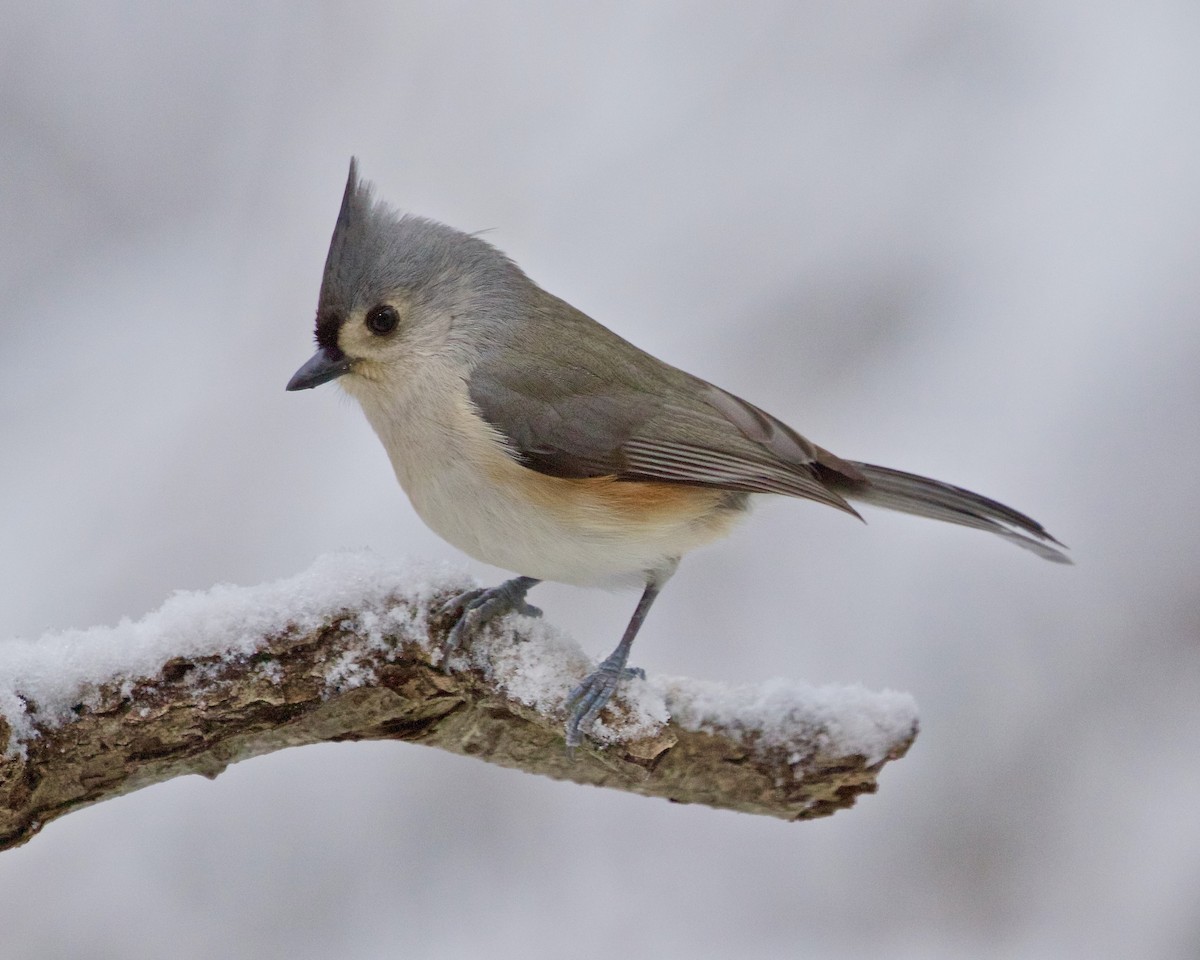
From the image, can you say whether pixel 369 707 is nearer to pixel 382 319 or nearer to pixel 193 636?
pixel 193 636

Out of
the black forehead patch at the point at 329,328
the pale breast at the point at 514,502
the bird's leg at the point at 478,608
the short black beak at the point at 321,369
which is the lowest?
the bird's leg at the point at 478,608

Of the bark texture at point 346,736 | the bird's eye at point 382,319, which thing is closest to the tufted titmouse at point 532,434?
the bird's eye at point 382,319

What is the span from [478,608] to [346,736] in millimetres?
320

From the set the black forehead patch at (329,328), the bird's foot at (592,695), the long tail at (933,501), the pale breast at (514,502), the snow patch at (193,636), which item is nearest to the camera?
the snow patch at (193,636)

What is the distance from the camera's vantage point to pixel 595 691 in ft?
6.27

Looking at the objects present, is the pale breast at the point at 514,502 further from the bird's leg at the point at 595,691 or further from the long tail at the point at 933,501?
the long tail at the point at 933,501

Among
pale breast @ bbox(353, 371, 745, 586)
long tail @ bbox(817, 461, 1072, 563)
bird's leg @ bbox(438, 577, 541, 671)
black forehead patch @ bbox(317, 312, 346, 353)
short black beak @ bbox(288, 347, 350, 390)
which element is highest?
black forehead patch @ bbox(317, 312, 346, 353)

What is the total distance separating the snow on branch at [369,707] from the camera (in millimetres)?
1669

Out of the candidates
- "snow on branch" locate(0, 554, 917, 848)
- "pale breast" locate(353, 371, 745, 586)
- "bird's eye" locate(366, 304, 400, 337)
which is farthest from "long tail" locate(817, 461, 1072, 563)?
"bird's eye" locate(366, 304, 400, 337)

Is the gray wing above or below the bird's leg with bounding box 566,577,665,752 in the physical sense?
above

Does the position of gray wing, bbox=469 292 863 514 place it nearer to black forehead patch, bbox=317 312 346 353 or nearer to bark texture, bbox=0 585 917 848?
black forehead patch, bbox=317 312 346 353

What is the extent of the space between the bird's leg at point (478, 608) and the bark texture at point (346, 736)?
0.03 m

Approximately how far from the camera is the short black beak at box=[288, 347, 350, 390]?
6.88 ft

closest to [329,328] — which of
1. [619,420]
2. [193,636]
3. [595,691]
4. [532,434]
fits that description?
[532,434]
